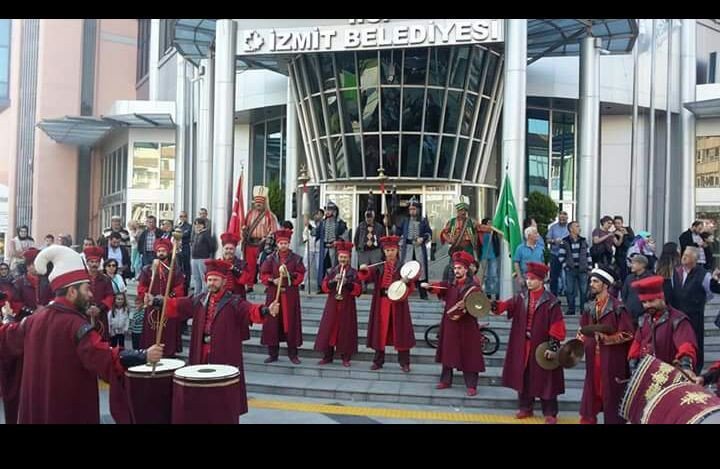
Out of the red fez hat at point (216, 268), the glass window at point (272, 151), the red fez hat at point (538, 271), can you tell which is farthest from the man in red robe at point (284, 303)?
the glass window at point (272, 151)

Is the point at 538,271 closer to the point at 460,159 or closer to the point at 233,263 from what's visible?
the point at 233,263

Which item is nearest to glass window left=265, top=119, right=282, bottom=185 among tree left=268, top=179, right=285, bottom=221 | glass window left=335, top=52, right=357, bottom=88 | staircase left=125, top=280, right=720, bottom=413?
tree left=268, top=179, right=285, bottom=221

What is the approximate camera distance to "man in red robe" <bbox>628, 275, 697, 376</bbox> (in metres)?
6.07

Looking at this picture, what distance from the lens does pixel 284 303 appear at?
9.97 meters

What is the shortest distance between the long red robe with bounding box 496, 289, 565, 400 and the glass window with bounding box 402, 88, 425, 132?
1321 cm

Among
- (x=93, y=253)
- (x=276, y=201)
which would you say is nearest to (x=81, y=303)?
(x=93, y=253)

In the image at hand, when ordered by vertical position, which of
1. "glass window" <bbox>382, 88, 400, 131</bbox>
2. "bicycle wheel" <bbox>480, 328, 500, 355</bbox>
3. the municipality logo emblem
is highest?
the municipality logo emblem

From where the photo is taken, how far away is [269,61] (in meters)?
21.8

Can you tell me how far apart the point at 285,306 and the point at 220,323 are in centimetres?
290

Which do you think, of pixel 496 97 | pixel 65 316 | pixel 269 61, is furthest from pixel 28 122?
pixel 65 316

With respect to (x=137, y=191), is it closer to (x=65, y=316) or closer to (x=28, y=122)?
(x=28, y=122)

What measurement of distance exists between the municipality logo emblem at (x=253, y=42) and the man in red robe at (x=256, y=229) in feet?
19.3

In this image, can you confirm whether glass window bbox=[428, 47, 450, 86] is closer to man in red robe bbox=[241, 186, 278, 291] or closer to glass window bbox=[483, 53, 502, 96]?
glass window bbox=[483, 53, 502, 96]

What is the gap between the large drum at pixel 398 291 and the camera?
360 inches
